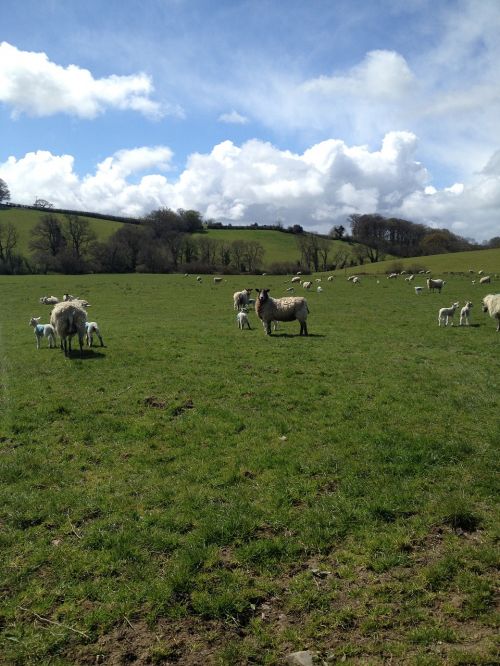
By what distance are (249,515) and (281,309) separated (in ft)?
52.3

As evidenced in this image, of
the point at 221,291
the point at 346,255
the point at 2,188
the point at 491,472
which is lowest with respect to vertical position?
the point at 491,472

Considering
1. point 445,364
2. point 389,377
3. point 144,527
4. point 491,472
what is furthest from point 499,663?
point 445,364

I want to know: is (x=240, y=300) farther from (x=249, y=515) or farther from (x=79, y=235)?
(x=79, y=235)

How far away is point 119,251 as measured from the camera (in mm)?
89938

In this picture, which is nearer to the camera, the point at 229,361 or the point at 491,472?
the point at 491,472

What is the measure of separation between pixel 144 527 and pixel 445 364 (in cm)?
1281

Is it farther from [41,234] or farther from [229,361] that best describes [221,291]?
[41,234]

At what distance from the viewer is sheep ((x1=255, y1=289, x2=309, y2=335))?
21578mm

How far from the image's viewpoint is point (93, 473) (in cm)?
784

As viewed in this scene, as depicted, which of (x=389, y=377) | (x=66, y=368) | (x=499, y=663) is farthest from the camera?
(x=66, y=368)

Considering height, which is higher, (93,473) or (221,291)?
(221,291)

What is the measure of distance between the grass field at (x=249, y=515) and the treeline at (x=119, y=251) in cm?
7562

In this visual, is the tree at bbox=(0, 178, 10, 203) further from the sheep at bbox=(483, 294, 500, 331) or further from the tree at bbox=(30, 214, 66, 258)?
the sheep at bbox=(483, 294, 500, 331)

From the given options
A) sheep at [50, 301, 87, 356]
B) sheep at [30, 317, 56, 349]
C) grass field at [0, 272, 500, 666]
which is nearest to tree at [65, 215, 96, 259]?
sheep at [30, 317, 56, 349]
